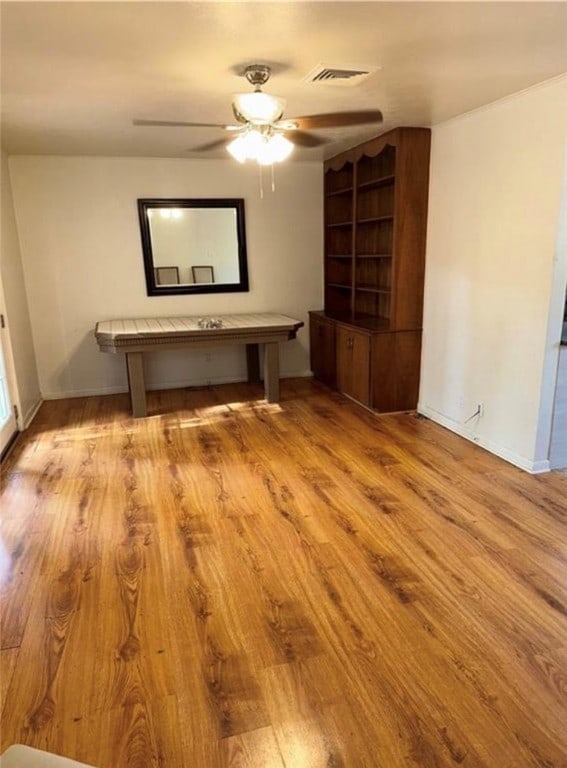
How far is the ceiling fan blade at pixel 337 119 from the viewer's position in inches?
103

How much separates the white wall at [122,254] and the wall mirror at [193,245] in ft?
0.29

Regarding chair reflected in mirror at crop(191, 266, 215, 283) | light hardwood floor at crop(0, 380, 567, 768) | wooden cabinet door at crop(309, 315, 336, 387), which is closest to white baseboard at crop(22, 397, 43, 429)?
light hardwood floor at crop(0, 380, 567, 768)

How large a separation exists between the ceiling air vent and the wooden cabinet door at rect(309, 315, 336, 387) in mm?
2594

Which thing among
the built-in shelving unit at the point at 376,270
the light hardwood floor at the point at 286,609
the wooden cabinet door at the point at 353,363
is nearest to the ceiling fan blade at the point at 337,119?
the built-in shelving unit at the point at 376,270

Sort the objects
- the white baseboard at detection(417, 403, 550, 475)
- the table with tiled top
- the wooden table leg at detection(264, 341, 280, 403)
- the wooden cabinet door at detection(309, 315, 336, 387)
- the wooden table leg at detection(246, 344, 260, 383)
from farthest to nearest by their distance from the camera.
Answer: the wooden table leg at detection(246, 344, 260, 383)
the wooden cabinet door at detection(309, 315, 336, 387)
the wooden table leg at detection(264, 341, 280, 403)
the table with tiled top
the white baseboard at detection(417, 403, 550, 475)

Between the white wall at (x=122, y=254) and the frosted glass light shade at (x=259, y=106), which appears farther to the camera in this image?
Result: the white wall at (x=122, y=254)

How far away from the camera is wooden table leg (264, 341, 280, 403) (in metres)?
4.79

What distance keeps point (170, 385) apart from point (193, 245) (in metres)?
1.53

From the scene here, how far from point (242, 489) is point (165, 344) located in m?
1.82

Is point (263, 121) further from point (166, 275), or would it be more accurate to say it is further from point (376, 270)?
point (166, 275)

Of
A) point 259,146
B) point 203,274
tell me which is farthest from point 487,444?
point 203,274

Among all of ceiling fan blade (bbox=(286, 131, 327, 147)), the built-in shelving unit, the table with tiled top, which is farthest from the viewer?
the table with tiled top

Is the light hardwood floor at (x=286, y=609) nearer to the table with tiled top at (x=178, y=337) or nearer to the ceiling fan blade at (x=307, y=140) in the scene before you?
the table with tiled top at (x=178, y=337)

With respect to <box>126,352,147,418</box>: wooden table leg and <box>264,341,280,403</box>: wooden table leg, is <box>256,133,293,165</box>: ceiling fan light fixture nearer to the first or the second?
<box>264,341,280,403</box>: wooden table leg
